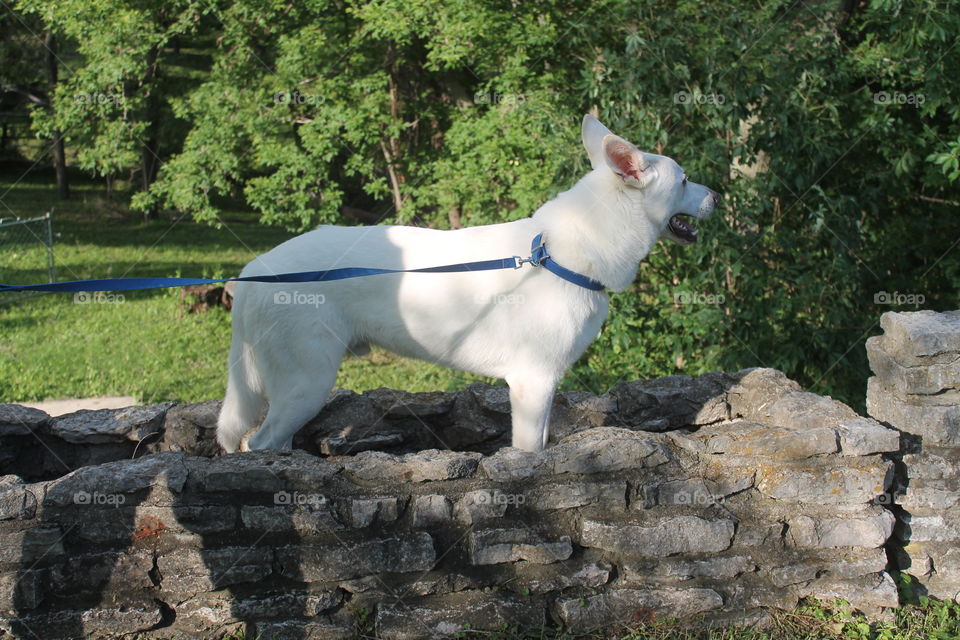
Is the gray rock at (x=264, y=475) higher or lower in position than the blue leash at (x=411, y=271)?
lower

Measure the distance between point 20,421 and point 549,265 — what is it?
10.4ft

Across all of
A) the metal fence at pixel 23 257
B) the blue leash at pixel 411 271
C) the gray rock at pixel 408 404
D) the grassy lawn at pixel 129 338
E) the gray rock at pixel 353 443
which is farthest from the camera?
the metal fence at pixel 23 257

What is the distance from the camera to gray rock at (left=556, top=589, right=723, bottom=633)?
3775mm

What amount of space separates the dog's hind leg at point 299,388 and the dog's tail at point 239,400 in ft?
0.43

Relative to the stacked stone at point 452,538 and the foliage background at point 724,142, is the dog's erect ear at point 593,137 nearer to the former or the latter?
the stacked stone at point 452,538

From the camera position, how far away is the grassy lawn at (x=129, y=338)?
8.88 meters

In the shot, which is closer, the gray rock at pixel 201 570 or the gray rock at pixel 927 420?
the gray rock at pixel 201 570

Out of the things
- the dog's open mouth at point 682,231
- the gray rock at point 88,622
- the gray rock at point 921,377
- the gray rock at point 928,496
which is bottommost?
the gray rock at point 88,622

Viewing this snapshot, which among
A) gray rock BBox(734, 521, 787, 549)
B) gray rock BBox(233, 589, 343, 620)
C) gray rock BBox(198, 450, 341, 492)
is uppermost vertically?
gray rock BBox(198, 450, 341, 492)

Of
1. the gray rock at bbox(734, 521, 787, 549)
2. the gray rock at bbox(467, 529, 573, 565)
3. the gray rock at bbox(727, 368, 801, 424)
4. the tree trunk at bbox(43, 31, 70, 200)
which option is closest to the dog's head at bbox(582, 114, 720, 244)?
the gray rock at bbox(727, 368, 801, 424)

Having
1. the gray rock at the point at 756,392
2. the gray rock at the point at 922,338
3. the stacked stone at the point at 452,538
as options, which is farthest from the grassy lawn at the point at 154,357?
the gray rock at the point at 756,392

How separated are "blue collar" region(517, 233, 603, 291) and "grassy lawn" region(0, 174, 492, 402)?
12.1 ft

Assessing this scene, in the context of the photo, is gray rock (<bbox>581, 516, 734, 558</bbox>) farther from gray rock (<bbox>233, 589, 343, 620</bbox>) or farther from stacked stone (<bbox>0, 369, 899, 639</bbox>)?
gray rock (<bbox>233, 589, 343, 620</bbox>)

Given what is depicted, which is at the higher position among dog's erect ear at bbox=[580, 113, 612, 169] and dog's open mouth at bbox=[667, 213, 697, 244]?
dog's erect ear at bbox=[580, 113, 612, 169]
